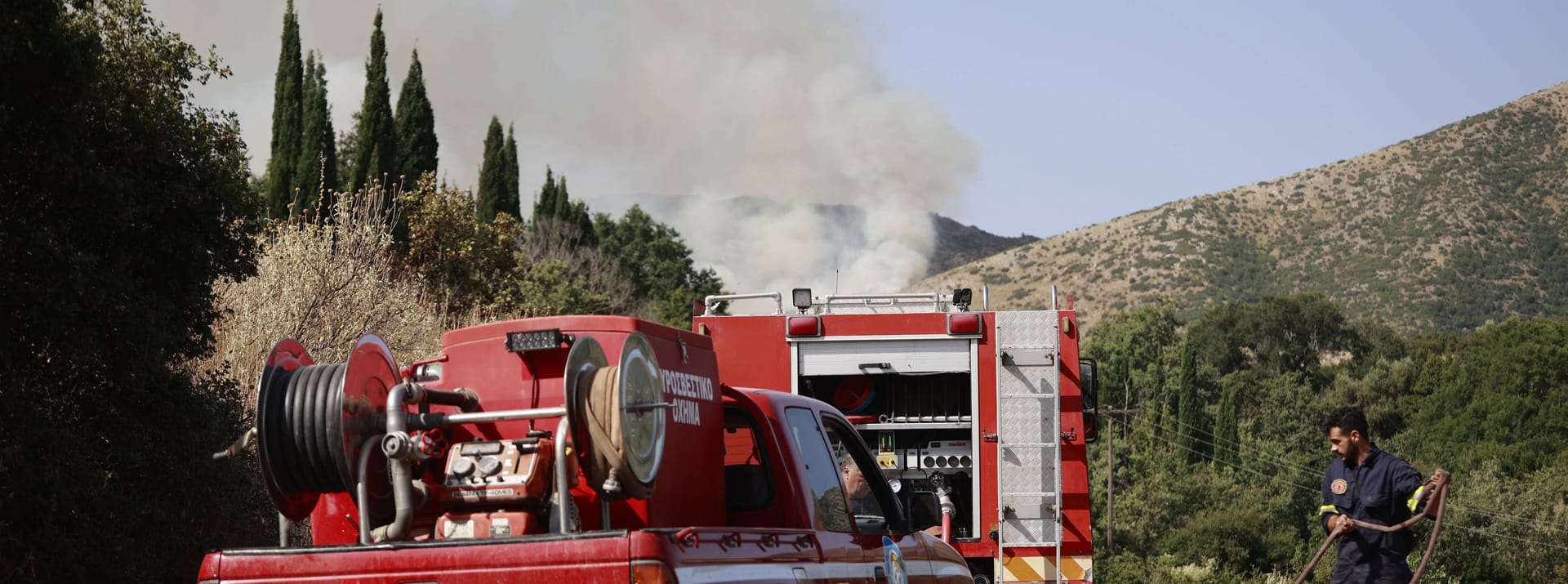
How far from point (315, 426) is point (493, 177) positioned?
43558 mm

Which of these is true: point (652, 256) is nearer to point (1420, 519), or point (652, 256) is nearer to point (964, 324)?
point (964, 324)

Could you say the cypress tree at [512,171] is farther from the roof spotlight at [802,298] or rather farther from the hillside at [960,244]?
the hillside at [960,244]

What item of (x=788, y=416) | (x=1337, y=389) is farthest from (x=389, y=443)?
(x=1337, y=389)

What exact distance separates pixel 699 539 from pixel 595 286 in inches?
1984

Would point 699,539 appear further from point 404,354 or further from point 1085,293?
point 1085,293

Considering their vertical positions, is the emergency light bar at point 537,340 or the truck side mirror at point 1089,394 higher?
the emergency light bar at point 537,340

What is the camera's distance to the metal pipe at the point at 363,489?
5.33 meters

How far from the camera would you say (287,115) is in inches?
1254

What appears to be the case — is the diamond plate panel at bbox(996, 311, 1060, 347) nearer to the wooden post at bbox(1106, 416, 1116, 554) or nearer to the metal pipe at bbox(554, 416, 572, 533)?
the metal pipe at bbox(554, 416, 572, 533)

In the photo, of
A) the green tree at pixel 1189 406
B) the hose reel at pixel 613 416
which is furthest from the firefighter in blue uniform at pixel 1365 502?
the green tree at pixel 1189 406

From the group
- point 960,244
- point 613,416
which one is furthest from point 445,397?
point 960,244

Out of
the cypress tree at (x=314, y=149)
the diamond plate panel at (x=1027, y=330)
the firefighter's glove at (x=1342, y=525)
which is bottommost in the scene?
the firefighter's glove at (x=1342, y=525)

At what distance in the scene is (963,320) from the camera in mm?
11188

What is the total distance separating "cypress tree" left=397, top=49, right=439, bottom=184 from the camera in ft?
120
